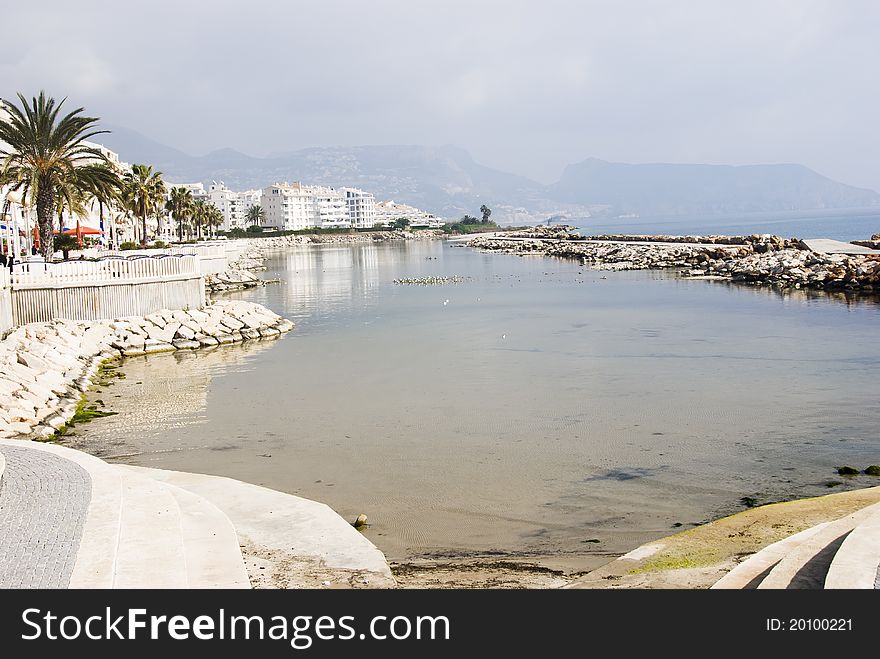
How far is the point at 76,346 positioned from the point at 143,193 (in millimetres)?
37148

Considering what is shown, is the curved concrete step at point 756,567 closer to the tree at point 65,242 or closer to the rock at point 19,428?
the rock at point 19,428

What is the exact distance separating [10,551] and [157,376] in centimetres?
1439

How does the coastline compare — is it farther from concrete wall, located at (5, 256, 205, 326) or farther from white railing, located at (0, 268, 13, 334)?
concrete wall, located at (5, 256, 205, 326)

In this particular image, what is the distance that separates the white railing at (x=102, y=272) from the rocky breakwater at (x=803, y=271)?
30473 mm

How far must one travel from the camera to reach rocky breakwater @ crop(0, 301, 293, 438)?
14844 mm

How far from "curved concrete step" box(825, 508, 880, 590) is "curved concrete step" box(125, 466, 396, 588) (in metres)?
3.51

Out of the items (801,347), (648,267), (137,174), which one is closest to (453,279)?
(648,267)

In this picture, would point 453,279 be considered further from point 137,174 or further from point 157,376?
point 157,376

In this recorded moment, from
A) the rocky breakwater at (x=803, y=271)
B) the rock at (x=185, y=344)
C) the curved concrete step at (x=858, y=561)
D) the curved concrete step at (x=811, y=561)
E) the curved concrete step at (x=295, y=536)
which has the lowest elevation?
→ the curved concrete step at (x=295, y=536)

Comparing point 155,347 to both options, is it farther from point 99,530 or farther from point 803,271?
point 803,271

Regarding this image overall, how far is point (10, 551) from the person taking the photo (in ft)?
22.2

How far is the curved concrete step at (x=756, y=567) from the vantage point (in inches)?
235

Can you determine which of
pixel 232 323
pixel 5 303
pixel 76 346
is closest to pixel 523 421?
pixel 76 346

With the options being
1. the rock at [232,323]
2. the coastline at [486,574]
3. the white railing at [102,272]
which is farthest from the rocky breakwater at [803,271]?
the coastline at [486,574]
